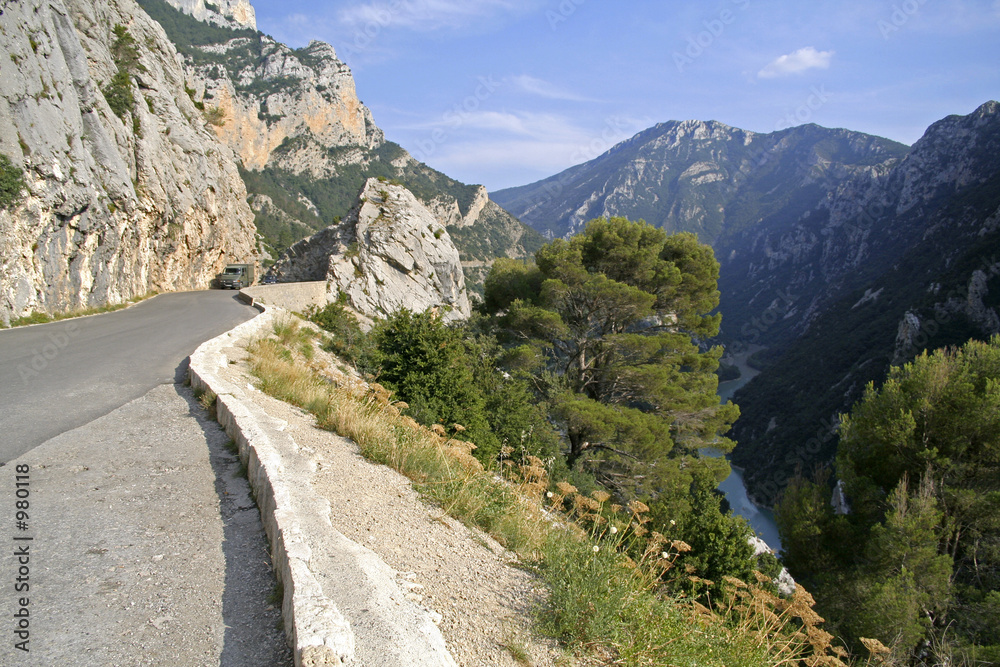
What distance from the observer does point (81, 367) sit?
303 inches

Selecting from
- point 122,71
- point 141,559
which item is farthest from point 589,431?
point 122,71

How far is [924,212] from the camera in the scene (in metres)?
90.7

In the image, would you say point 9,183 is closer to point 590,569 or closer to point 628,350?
point 590,569

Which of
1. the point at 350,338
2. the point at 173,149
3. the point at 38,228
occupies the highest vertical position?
the point at 173,149

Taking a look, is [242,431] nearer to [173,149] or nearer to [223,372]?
[223,372]

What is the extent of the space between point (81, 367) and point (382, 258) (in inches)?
893

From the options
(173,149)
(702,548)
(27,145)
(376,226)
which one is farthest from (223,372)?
(173,149)

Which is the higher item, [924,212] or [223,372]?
[924,212]

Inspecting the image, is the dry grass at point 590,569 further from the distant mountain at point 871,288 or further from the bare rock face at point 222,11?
the bare rock face at point 222,11

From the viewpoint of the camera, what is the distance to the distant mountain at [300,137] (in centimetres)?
8644

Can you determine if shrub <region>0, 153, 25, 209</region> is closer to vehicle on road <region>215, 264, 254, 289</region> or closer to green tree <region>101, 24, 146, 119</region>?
green tree <region>101, 24, 146, 119</region>

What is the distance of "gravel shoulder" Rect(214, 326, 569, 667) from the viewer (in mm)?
2576

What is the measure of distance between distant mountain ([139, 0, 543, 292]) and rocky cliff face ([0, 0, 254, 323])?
50301 millimetres

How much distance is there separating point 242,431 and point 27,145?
1521 cm
